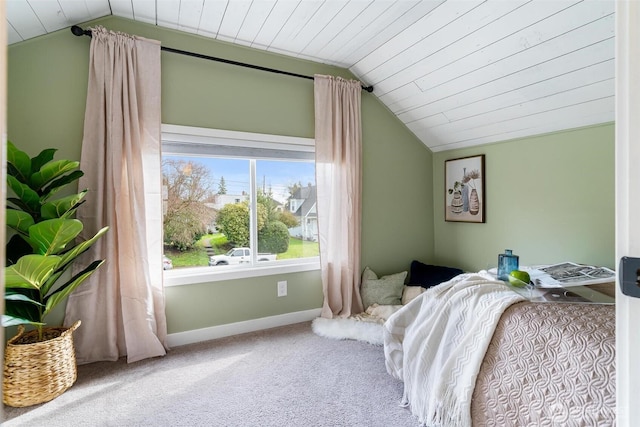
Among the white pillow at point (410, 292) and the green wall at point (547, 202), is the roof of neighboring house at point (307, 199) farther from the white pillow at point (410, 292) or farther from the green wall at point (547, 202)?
the green wall at point (547, 202)

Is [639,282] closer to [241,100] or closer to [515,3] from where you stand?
[515,3]

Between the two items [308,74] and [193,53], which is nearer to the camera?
[193,53]

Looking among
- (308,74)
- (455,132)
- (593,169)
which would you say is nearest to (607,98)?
(593,169)

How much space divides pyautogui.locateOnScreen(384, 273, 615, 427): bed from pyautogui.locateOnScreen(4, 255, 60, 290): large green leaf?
1.77 m

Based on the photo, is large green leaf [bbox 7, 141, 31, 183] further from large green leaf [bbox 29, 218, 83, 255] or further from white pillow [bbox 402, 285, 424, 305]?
white pillow [bbox 402, 285, 424, 305]

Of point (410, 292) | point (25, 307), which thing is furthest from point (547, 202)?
point (25, 307)

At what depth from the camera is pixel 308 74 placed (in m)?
2.94

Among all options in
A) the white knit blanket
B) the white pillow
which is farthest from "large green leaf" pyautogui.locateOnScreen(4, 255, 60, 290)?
the white pillow

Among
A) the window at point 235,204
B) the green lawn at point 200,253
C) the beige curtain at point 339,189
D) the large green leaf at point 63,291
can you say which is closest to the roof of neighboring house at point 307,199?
the window at point 235,204

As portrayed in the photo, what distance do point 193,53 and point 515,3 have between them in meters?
2.15

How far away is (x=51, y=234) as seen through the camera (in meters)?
1.66

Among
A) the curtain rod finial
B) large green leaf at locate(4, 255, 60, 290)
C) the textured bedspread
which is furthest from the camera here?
the curtain rod finial

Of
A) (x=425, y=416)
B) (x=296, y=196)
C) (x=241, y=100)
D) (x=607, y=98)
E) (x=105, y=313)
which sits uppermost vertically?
(x=241, y=100)

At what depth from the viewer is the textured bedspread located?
101cm
